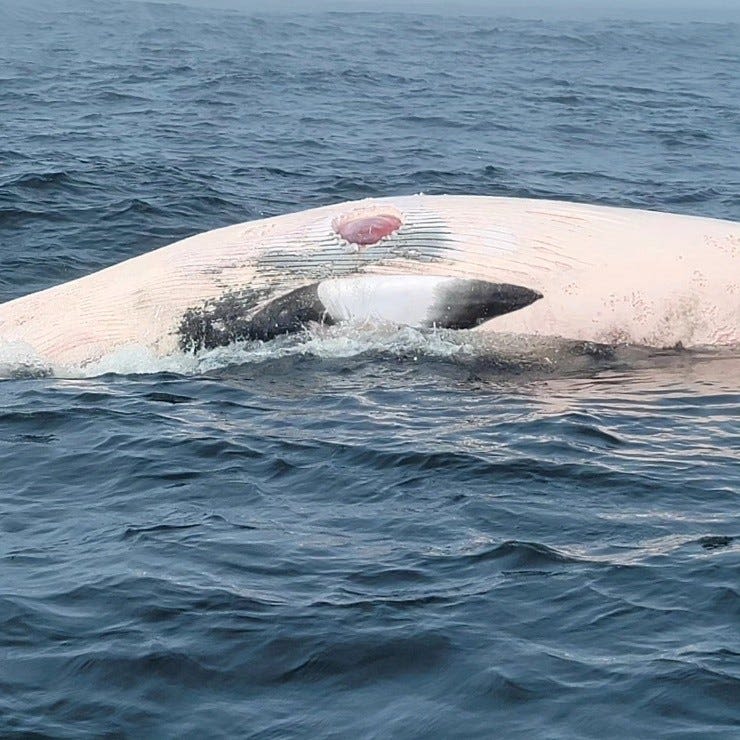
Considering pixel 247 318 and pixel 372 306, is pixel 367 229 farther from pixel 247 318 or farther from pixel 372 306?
pixel 247 318

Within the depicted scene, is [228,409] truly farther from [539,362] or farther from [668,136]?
[668,136]

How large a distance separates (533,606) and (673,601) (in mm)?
789

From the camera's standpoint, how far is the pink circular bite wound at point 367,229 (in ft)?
42.3

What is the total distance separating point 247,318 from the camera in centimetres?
1308

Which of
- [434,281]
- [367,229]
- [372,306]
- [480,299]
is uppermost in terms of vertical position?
[367,229]

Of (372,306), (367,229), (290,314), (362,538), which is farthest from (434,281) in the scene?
(362,538)

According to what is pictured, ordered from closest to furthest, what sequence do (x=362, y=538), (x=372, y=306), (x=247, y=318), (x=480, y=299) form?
1. (x=362, y=538)
2. (x=480, y=299)
3. (x=372, y=306)
4. (x=247, y=318)

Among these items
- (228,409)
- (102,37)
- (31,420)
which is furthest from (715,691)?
(102,37)

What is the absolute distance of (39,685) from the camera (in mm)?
7707

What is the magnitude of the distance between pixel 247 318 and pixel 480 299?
2028 millimetres

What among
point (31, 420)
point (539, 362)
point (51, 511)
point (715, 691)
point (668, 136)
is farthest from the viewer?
point (668, 136)

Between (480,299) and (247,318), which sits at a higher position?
(480,299)

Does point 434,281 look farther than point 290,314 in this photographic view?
No

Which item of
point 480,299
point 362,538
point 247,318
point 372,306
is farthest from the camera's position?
point 247,318
